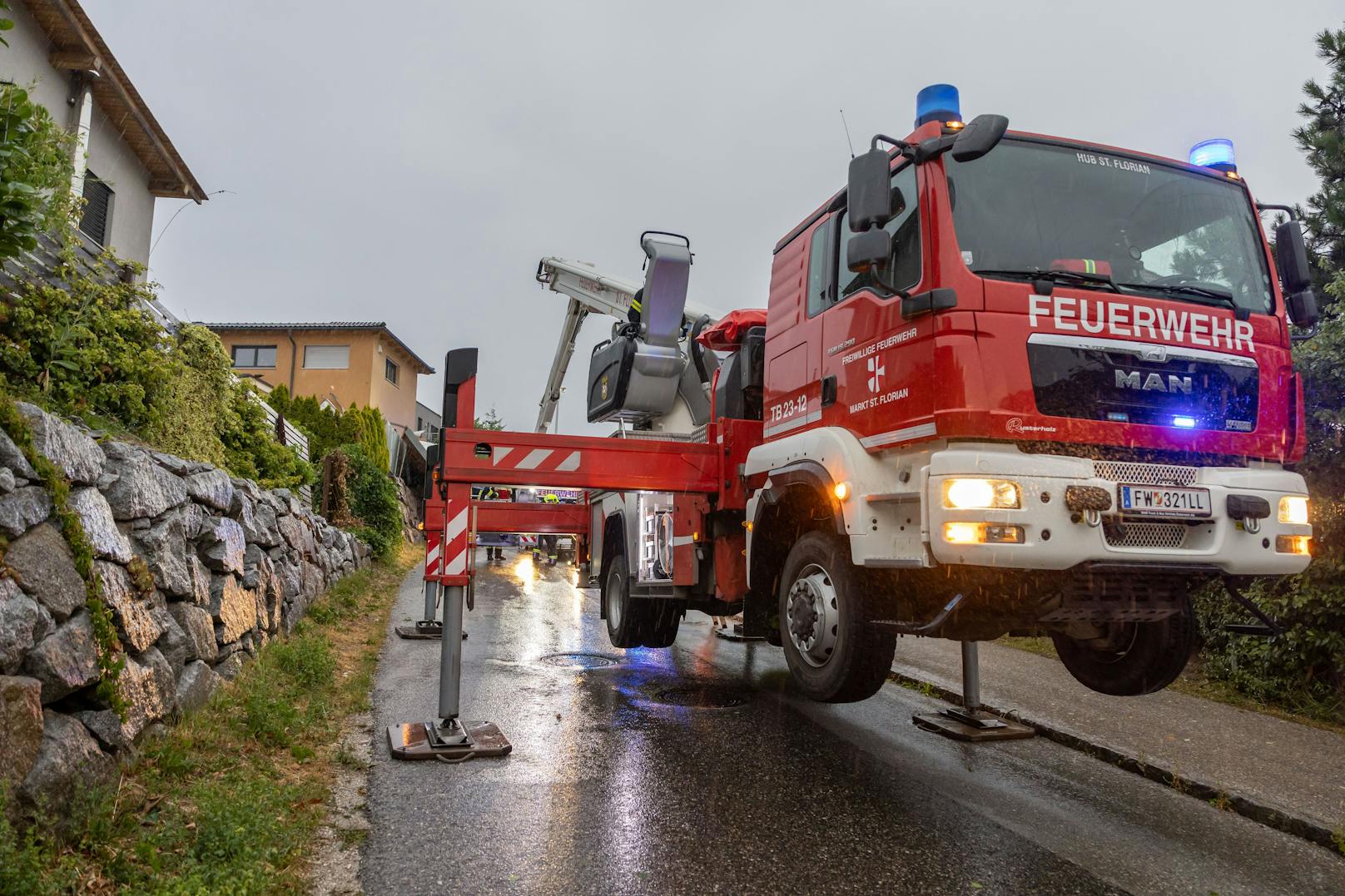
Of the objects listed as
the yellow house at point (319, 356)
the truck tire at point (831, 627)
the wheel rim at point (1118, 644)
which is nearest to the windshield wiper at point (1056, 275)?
the truck tire at point (831, 627)

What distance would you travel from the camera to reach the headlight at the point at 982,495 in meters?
3.91

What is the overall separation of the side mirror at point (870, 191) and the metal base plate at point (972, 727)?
12.5 ft

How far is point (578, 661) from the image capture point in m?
9.34

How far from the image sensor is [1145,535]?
405 cm

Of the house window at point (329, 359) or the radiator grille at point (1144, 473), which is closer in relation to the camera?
the radiator grille at point (1144, 473)

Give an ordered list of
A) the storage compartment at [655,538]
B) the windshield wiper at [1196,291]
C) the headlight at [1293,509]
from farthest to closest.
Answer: the storage compartment at [655,538]
the windshield wiper at [1196,291]
the headlight at [1293,509]

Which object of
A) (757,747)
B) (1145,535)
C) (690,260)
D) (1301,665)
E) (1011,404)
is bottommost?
(757,747)

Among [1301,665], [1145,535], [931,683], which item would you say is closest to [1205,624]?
[1301,665]

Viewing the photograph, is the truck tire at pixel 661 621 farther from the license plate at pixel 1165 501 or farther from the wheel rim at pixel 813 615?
the license plate at pixel 1165 501

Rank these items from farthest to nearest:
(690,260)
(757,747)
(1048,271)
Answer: (690,260) < (757,747) < (1048,271)

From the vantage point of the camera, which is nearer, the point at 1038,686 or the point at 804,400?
the point at 804,400

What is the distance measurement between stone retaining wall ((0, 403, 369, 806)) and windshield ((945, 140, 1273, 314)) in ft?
13.9

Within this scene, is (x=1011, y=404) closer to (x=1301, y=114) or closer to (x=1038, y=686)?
(x=1038, y=686)

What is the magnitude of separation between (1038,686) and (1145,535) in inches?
164
